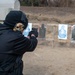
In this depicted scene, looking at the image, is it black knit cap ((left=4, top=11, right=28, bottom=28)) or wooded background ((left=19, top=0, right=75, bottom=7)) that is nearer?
black knit cap ((left=4, top=11, right=28, bottom=28))

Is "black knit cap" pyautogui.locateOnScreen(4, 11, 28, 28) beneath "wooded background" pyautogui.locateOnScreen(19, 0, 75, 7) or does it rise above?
beneath

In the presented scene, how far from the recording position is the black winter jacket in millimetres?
3701

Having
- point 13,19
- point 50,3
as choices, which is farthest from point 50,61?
point 50,3

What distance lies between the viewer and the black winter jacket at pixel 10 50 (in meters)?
3.70

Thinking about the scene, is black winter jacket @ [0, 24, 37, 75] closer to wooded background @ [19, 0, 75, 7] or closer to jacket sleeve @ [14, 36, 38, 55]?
jacket sleeve @ [14, 36, 38, 55]

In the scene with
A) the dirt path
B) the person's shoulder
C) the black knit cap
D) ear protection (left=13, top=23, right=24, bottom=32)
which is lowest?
the dirt path

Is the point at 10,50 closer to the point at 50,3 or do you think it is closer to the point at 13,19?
the point at 13,19

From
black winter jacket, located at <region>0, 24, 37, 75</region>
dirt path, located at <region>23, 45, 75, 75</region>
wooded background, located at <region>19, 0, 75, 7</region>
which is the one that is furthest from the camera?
wooded background, located at <region>19, 0, 75, 7</region>

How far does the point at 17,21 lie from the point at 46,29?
8532mm

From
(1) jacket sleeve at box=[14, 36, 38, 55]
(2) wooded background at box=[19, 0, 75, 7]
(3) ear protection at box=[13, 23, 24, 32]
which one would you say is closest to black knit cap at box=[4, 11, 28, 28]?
(3) ear protection at box=[13, 23, 24, 32]

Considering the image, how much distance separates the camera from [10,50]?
3727mm

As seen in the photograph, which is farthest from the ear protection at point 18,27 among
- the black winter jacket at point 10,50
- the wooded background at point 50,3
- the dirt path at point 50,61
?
the wooded background at point 50,3

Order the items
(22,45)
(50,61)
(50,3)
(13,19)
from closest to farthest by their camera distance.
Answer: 1. (13,19)
2. (22,45)
3. (50,61)
4. (50,3)

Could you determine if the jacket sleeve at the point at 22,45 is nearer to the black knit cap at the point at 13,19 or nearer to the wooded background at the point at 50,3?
the black knit cap at the point at 13,19
